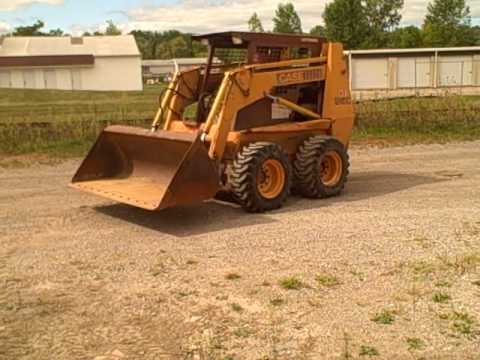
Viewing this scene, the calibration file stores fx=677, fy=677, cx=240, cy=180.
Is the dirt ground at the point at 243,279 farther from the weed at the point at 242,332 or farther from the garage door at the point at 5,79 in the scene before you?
the garage door at the point at 5,79

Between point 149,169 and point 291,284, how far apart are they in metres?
3.69

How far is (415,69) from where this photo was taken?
40031mm

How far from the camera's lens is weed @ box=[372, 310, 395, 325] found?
4.98 metres

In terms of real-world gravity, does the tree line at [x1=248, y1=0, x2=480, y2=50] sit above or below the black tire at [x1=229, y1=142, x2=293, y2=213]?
above

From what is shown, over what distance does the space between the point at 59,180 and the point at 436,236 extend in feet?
20.8

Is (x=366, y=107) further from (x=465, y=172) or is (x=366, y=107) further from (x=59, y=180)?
(x=59, y=180)

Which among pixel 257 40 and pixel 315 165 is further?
pixel 315 165

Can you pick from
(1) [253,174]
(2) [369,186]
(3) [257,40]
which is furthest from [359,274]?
(2) [369,186]

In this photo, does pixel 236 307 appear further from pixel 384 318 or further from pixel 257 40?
pixel 257 40

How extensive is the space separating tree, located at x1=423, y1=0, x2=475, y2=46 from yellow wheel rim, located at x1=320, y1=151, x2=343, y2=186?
66.2 meters

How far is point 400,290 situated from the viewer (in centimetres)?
563

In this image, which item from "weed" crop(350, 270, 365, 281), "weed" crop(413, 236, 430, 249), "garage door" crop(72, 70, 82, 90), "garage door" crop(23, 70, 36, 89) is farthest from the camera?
"garage door" crop(72, 70, 82, 90)

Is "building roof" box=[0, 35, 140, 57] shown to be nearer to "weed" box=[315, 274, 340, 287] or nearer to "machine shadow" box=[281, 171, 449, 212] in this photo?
"machine shadow" box=[281, 171, 449, 212]

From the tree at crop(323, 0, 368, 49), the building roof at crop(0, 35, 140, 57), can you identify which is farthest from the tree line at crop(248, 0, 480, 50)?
the building roof at crop(0, 35, 140, 57)
